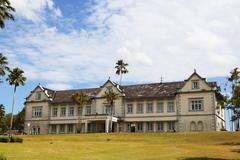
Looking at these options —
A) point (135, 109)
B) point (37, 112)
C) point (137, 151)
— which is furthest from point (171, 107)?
point (137, 151)

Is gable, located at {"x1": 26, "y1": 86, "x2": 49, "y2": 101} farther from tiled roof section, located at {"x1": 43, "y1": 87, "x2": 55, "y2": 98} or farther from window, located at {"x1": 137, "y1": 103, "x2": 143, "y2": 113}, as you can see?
window, located at {"x1": 137, "y1": 103, "x2": 143, "y2": 113}

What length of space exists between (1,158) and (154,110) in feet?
197

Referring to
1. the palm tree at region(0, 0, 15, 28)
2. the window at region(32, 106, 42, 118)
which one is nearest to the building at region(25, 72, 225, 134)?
the window at region(32, 106, 42, 118)

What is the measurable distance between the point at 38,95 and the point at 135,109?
26.2 meters

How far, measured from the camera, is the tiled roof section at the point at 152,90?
79.1 m

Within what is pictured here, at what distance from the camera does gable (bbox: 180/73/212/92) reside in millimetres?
74938

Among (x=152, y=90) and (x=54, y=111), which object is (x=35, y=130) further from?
(x=152, y=90)

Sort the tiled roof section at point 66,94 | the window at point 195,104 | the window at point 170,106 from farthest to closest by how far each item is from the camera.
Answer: the tiled roof section at point 66,94 < the window at point 170,106 < the window at point 195,104

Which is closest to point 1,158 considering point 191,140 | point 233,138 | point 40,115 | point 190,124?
point 191,140

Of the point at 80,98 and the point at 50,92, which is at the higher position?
the point at 50,92

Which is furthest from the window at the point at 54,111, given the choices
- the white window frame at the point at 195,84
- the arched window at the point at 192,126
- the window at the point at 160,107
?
the white window frame at the point at 195,84

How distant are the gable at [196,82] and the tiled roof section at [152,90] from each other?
7.68 feet

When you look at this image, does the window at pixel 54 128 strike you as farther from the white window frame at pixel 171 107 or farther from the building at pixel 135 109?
the white window frame at pixel 171 107

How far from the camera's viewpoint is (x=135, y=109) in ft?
267
